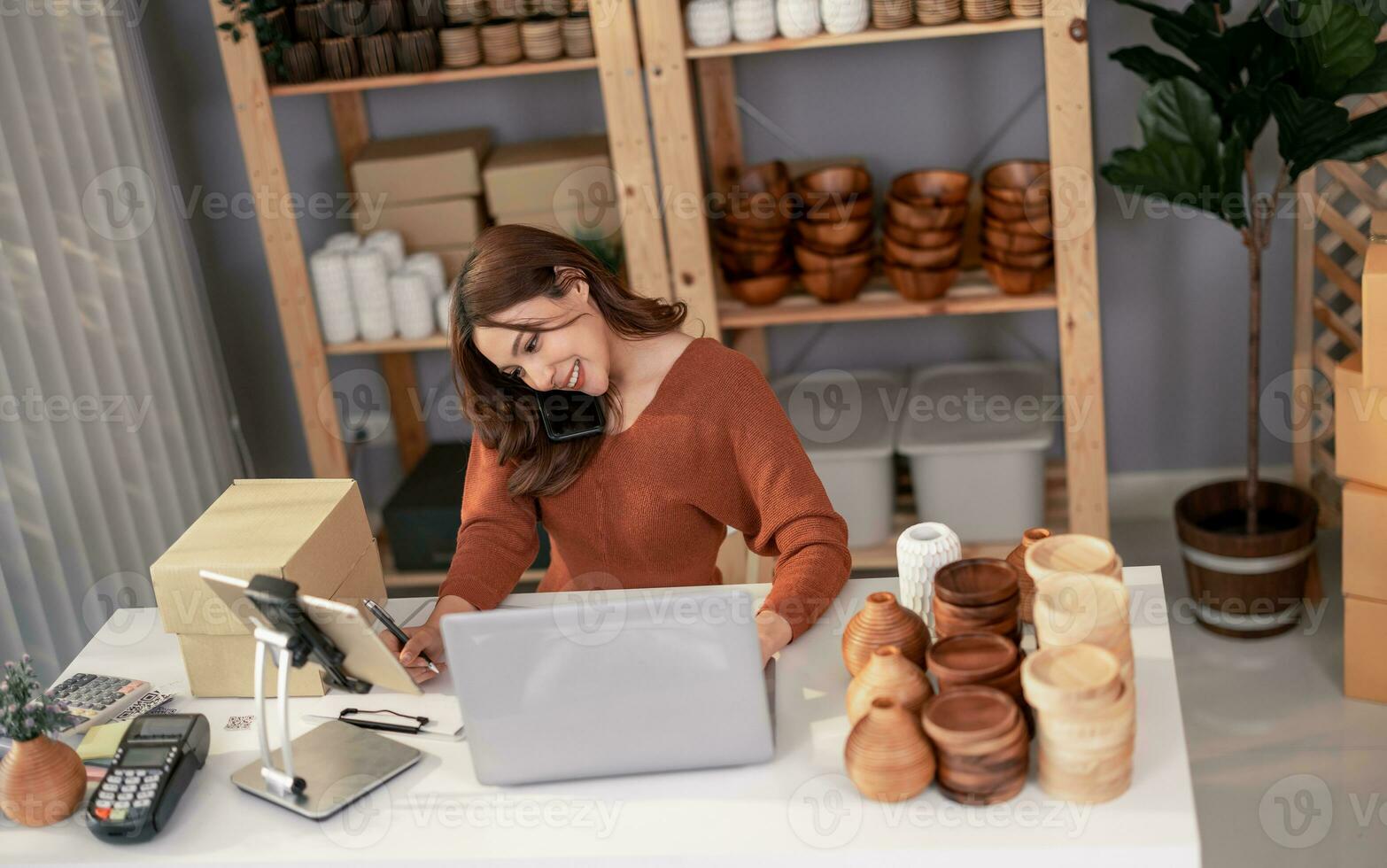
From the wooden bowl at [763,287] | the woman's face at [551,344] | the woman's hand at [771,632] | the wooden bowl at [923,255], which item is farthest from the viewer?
the wooden bowl at [763,287]

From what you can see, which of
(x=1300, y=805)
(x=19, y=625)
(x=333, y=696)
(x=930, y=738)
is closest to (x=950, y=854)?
(x=930, y=738)

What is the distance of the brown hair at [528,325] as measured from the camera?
5.79 ft

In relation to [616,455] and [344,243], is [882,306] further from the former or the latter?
[344,243]

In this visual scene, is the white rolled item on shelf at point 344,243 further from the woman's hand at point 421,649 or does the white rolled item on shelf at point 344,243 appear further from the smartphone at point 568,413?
the woman's hand at point 421,649

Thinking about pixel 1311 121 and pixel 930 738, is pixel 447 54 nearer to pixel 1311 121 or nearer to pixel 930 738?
pixel 1311 121

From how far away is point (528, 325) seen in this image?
69.3 inches

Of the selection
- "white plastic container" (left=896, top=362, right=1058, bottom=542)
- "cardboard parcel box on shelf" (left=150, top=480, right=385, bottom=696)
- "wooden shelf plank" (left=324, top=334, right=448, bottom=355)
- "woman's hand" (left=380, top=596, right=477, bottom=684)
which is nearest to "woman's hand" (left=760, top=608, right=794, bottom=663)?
"woman's hand" (left=380, top=596, right=477, bottom=684)

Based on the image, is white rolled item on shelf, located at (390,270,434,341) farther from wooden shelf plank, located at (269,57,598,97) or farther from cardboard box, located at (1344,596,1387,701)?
cardboard box, located at (1344,596,1387,701)

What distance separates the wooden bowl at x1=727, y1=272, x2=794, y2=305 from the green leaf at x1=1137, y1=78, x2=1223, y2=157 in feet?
2.60

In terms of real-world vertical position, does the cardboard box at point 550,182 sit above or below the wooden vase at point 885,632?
above

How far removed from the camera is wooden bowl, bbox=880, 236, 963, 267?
9.28 ft

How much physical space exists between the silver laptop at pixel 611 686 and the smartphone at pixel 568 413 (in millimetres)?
542

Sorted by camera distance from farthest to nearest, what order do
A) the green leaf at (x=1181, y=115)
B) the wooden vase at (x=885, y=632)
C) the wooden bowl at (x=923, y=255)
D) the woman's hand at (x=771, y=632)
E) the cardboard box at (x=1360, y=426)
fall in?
the wooden bowl at (x=923, y=255), the green leaf at (x=1181, y=115), the cardboard box at (x=1360, y=426), the woman's hand at (x=771, y=632), the wooden vase at (x=885, y=632)

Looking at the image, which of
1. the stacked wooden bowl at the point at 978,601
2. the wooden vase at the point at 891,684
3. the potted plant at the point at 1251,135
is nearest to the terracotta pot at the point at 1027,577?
the stacked wooden bowl at the point at 978,601
